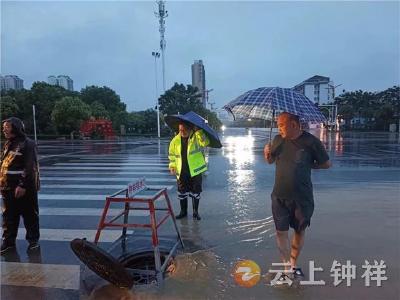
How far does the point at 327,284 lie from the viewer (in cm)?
376

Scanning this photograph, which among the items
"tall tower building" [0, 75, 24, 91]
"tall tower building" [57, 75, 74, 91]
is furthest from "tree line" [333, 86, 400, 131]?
"tall tower building" [57, 75, 74, 91]

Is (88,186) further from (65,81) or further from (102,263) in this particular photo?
(65,81)

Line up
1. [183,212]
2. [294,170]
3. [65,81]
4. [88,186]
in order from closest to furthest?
1. [294,170]
2. [183,212]
3. [88,186]
4. [65,81]

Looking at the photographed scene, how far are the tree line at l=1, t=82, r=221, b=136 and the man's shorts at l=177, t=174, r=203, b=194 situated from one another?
1422 inches

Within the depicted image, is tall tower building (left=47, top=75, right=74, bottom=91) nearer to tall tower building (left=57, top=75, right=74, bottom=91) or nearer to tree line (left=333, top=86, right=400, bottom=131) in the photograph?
tall tower building (left=57, top=75, right=74, bottom=91)

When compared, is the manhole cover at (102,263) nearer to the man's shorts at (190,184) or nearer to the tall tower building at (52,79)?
the man's shorts at (190,184)

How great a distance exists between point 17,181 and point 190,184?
244 centimetres

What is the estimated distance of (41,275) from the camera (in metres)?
4.06

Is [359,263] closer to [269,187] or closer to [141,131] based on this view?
[269,187]

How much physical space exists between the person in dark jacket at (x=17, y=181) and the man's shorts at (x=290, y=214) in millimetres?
3037

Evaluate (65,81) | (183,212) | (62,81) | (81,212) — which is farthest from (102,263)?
(65,81)

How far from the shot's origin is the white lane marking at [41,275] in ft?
12.6

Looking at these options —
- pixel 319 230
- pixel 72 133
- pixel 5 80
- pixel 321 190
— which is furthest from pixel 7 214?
pixel 5 80

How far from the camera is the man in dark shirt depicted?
146 inches
